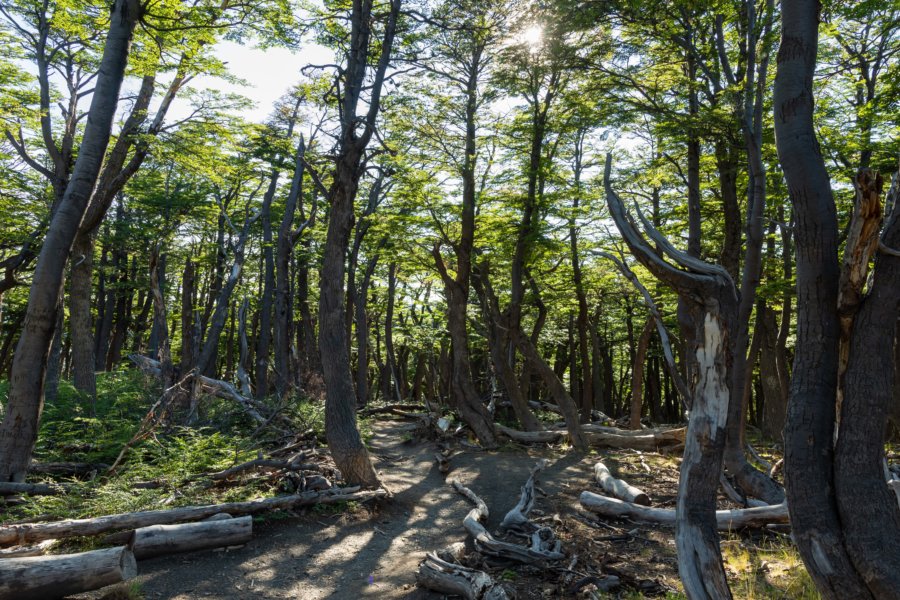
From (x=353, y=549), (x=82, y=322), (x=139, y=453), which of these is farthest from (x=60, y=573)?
(x=82, y=322)

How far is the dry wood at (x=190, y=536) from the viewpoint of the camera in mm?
6008

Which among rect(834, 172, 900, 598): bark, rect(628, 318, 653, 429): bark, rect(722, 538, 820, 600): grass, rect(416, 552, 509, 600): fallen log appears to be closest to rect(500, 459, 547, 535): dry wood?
rect(416, 552, 509, 600): fallen log

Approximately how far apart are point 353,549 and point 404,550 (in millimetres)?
628

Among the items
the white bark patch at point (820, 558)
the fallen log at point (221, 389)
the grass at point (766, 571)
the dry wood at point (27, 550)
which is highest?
the fallen log at point (221, 389)

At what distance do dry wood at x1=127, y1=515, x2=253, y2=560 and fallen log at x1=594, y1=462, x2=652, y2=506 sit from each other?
544 centimetres

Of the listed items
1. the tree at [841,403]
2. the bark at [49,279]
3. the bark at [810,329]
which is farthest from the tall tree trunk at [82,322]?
the tree at [841,403]

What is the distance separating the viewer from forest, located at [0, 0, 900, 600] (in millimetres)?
4109

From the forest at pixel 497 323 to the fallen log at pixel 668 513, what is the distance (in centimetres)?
6

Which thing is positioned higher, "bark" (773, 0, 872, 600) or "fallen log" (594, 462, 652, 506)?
"bark" (773, 0, 872, 600)

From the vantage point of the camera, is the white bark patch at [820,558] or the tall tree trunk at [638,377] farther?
the tall tree trunk at [638,377]

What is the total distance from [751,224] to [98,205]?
483 inches

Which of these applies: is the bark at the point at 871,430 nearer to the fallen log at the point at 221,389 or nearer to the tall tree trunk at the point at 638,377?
the fallen log at the point at 221,389

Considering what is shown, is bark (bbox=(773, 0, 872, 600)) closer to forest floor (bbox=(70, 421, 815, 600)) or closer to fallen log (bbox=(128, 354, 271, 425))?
forest floor (bbox=(70, 421, 815, 600))

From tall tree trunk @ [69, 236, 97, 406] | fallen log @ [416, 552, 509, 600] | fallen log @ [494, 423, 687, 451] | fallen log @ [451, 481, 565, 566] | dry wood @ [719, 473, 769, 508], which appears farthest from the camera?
fallen log @ [494, 423, 687, 451]
